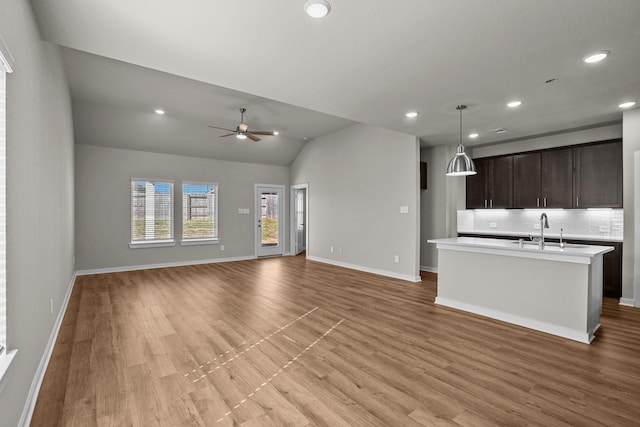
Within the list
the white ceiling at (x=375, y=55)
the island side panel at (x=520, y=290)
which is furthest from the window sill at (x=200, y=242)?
the island side panel at (x=520, y=290)

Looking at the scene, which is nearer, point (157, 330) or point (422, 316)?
point (157, 330)

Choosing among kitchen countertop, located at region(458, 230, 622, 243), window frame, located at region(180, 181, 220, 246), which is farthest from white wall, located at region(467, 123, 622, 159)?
window frame, located at region(180, 181, 220, 246)

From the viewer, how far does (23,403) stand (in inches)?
72.9

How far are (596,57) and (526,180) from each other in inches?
134

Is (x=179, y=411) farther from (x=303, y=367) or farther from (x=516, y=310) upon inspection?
(x=516, y=310)

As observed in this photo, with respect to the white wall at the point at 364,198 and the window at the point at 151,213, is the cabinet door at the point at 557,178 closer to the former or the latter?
the white wall at the point at 364,198

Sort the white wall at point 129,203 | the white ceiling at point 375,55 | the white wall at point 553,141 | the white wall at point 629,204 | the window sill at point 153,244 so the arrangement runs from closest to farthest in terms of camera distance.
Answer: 1. the white ceiling at point 375,55
2. the white wall at point 629,204
3. the white wall at point 553,141
4. the white wall at point 129,203
5. the window sill at point 153,244

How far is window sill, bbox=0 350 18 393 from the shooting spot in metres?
1.38

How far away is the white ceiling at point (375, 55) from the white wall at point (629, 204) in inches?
11.0

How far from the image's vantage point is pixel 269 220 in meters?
8.94

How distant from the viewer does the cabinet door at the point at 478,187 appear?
20.9ft

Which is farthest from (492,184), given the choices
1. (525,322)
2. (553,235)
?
(525,322)

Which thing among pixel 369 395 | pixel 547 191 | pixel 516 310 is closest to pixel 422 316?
pixel 516 310

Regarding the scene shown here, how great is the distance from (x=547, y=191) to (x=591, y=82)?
8.81ft
